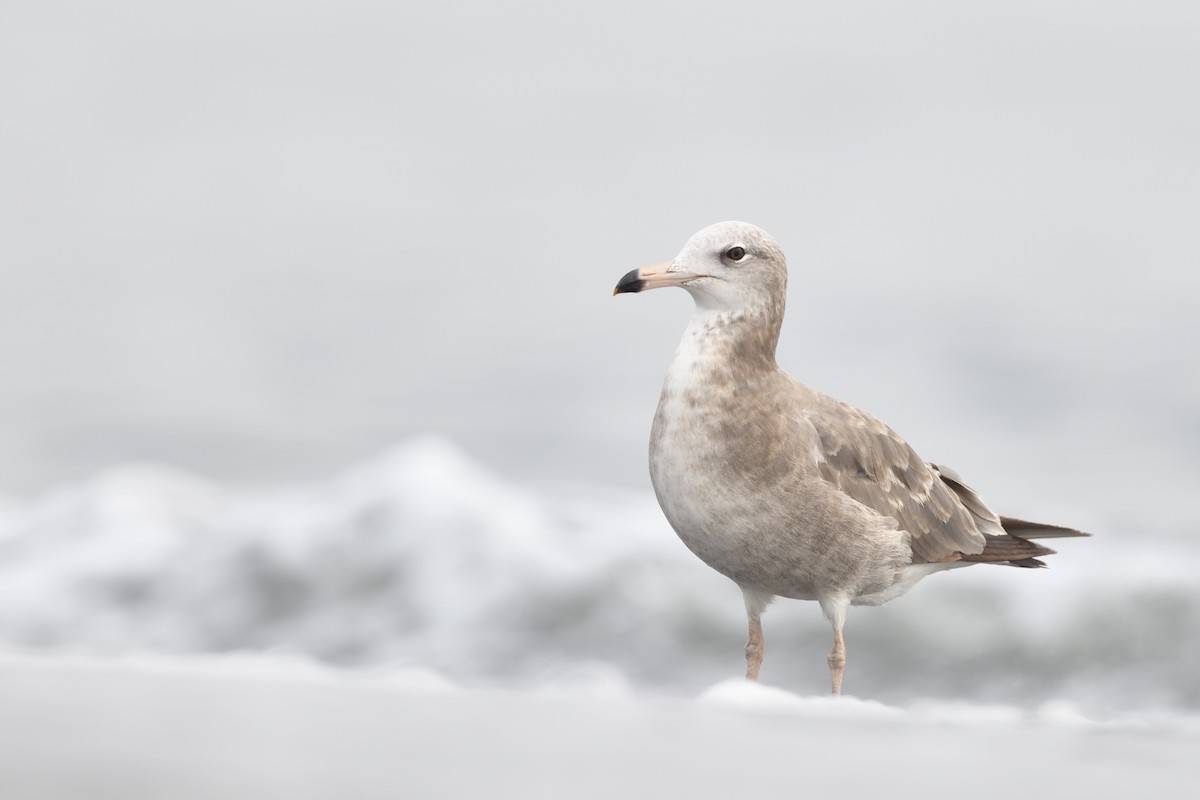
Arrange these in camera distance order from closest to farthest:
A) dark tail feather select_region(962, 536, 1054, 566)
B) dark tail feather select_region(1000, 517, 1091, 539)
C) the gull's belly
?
the gull's belly
dark tail feather select_region(962, 536, 1054, 566)
dark tail feather select_region(1000, 517, 1091, 539)

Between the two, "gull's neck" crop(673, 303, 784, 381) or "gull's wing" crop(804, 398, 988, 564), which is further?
"gull's wing" crop(804, 398, 988, 564)

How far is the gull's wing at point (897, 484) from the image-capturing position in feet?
31.1

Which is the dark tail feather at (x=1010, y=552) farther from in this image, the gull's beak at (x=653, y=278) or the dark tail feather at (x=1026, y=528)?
the gull's beak at (x=653, y=278)

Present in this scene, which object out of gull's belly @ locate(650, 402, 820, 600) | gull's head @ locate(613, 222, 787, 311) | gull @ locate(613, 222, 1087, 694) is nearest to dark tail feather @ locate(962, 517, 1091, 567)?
gull @ locate(613, 222, 1087, 694)

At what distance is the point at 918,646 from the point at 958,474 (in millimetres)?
2723

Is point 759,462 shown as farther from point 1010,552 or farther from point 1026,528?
point 1026,528

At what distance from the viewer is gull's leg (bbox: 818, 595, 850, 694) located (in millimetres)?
9344

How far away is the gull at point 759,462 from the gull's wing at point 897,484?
1 centimetres

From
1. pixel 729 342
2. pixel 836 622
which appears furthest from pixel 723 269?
pixel 836 622

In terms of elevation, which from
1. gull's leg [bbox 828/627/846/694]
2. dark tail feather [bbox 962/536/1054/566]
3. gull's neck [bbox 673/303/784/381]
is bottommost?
gull's leg [bbox 828/627/846/694]

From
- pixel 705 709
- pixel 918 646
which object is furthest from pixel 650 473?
pixel 918 646

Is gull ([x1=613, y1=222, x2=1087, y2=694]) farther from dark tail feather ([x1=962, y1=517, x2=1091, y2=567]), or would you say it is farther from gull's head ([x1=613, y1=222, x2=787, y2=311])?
dark tail feather ([x1=962, y1=517, x2=1091, y2=567])

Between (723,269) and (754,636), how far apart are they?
241 cm

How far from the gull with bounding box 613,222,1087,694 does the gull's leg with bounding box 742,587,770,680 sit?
1 centimetres
